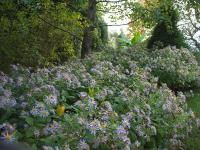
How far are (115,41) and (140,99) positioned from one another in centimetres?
2166

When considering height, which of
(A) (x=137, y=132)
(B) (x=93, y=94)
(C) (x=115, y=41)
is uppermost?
(B) (x=93, y=94)

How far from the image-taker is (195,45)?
16.0 m

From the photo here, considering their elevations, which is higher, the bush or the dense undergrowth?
the dense undergrowth

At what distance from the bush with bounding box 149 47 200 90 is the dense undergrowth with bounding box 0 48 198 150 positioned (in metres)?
2.82

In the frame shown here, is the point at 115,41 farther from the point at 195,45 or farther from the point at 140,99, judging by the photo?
the point at 140,99

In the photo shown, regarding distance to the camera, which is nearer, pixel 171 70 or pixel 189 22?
pixel 171 70

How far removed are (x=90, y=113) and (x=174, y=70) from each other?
572 centimetres

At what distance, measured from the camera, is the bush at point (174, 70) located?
9844 millimetres

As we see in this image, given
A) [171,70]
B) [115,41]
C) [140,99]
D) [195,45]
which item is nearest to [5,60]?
[171,70]

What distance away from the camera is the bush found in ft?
32.3

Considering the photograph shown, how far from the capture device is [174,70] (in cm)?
988

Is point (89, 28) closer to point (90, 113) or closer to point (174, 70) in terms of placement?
point (174, 70)

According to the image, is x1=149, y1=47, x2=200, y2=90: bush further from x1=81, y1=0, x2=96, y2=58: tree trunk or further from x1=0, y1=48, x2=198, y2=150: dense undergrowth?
x1=0, y1=48, x2=198, y2=150: dense undergrowth

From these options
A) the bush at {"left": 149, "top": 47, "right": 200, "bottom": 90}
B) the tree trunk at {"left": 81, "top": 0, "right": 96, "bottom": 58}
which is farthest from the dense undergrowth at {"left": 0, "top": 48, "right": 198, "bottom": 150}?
the tree trunk at {"left": 81, "top": 0, "right": 96, "bottom": 58}
